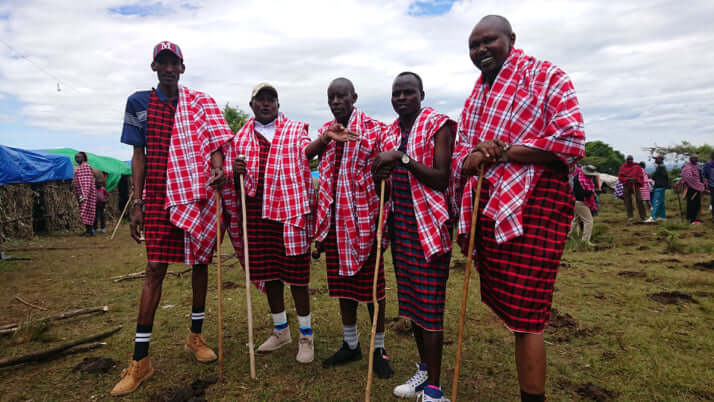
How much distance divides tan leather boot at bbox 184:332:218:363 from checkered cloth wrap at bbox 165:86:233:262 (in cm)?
69

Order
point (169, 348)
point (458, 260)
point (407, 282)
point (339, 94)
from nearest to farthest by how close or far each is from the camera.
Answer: point (407, 282) < point (339, 94) < point (169, 348) < point (458, 260)

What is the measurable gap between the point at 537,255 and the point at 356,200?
52.5 inches

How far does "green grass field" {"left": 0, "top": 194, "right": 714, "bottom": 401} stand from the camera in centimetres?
283

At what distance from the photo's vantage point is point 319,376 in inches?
119

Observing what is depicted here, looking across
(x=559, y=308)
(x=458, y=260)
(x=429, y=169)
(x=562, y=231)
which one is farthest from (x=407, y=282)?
(x=458, y=260)

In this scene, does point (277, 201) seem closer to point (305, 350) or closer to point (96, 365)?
point (305, 350)

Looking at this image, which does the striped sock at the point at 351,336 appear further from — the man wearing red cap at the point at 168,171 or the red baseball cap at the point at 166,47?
the red baseball cap at the point at 166,47

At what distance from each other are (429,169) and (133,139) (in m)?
2.24

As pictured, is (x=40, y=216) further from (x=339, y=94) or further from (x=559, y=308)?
(x=559, y=308)

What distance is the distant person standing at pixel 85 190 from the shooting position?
11425 mm

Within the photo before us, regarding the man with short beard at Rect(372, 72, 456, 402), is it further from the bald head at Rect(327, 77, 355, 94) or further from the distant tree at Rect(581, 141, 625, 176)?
the distant tree at Rect(581, 141, 625, 176)

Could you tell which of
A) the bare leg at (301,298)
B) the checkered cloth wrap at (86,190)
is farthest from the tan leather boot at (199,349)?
the checkered cloth wrap at (86,190)

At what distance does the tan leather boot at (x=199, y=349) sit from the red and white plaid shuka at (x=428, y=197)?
2.00 m

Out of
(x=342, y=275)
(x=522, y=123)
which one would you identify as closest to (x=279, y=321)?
(x=342, y=275)
